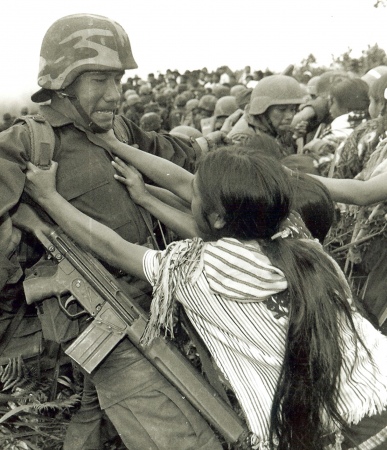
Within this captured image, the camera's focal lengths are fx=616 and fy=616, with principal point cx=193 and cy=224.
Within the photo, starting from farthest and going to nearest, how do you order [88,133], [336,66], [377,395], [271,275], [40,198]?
[336,66] < [88,133] < [40,198] < [377,395] < [271,275]

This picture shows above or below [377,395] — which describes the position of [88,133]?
above

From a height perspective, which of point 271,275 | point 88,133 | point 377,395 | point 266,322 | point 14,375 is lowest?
point 14,375

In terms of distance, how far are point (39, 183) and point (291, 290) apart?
1.13 meters

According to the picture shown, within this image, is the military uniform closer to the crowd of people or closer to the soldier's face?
the crowd of people

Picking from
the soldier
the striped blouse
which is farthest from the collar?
the striped blouse

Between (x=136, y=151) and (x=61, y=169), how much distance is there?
0.37 metres

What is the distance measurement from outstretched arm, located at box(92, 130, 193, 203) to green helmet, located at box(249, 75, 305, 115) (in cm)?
244

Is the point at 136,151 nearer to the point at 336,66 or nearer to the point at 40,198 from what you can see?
the point at 40,198

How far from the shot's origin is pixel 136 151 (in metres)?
2.88

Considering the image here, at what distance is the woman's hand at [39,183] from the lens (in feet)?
8.34

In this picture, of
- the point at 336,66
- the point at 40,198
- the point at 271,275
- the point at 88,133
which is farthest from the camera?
the point at 336,66

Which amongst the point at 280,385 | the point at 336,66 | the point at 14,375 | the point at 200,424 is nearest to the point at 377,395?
the point at 280,385

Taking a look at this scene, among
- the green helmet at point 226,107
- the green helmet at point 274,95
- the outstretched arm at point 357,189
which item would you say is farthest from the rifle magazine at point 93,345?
the green helmet at point 226,107

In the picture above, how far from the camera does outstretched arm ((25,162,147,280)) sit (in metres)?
2.43
